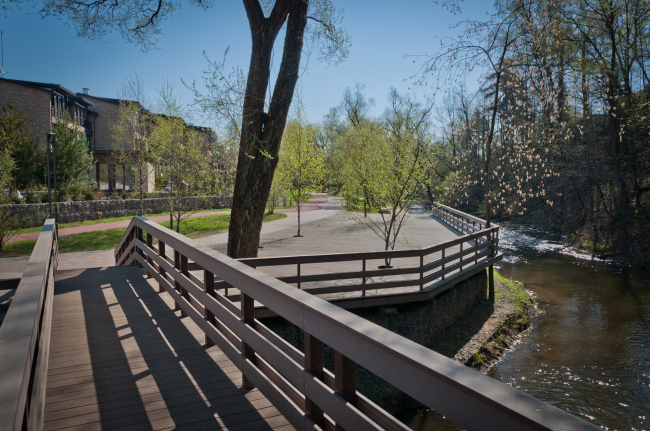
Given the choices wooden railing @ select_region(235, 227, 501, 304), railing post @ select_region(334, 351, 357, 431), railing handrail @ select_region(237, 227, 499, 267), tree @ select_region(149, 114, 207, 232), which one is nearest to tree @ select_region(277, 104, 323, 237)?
tree @ select_region(149, 114, 207, 232)

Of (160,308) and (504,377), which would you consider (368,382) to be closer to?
(504,377)

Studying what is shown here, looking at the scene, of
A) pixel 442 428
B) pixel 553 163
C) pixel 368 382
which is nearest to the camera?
pixel 442 428

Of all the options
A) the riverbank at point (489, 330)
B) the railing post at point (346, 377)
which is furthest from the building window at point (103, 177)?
the railing post at point (346, 377)

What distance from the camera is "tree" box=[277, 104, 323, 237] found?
19.8 meters

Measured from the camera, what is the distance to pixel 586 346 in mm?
10469

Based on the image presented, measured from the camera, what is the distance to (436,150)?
1285cm

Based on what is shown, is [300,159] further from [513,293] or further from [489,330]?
[489,330]

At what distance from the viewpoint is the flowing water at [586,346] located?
7.93 meters

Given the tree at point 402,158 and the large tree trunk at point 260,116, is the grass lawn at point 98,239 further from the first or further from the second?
the large tree trunk at point 260,116

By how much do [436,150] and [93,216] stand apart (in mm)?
20133

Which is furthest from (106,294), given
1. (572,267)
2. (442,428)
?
(572,267)

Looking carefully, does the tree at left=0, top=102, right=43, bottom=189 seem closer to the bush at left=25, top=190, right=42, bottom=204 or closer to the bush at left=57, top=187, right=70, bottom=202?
the bush at left=57, top=187, right=70, bottom=202

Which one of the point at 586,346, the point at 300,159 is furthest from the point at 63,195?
the point at 586,346

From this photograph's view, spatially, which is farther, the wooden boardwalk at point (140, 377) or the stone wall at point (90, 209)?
the stone wall at point (90, 209)
